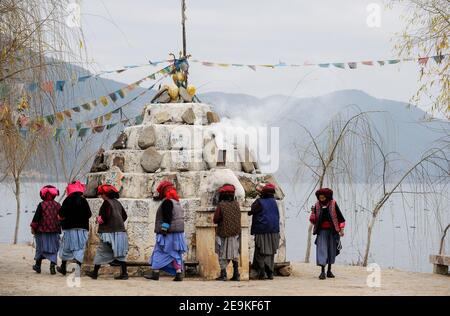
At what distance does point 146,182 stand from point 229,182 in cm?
148

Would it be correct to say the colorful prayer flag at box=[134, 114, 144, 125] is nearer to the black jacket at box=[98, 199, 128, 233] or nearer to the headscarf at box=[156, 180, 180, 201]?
the headscarf at box=[156, 180, 180, 201]

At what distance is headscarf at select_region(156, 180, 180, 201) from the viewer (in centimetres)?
1427

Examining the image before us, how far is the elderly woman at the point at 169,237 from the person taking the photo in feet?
46.3

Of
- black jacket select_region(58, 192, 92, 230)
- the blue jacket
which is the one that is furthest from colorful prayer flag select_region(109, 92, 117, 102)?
the blue jacket

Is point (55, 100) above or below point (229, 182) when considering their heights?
above

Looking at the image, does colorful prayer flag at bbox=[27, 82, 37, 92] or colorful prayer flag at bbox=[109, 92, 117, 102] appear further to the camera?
colorful prayer flag at bbox=[109, 92, 117, 102]

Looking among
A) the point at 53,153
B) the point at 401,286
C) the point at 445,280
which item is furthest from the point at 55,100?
the point at 445,280

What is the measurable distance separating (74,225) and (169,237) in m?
1.76

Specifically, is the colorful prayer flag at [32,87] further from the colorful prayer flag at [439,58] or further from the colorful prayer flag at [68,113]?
the colorful prayer flag at [439,58]

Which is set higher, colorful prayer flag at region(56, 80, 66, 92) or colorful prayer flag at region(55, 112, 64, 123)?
colorful prayer flag at region(56, 80, 66, 92)

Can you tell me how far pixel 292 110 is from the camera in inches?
833

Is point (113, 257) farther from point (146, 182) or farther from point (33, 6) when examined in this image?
point (33, 6)

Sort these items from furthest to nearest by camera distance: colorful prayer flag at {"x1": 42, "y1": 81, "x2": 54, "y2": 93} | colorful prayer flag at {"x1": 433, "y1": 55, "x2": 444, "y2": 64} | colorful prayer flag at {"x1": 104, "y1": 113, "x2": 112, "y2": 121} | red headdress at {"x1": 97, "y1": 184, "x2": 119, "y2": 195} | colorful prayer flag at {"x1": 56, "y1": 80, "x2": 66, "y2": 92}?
colorful prayer flag at {"x1": 104, "y1": 113, "x2": 112, "y2": 121} < colorful prayer flag at {"x1": 433, "y1": 55, "x2": 444, "y2": 64} < red headdress at {"x1": 97, "y1": 184, "x2": 119, "y2": 195} < colorful prayer flag at {"x1": 56, "y1": 80, "x2": 66, "y2": 92} < colorful prayer flag at {"x1": 42, "y1": 81, "x2": 54, "y2": 93}

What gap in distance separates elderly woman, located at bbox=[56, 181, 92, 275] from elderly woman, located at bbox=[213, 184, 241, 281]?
229 cm
